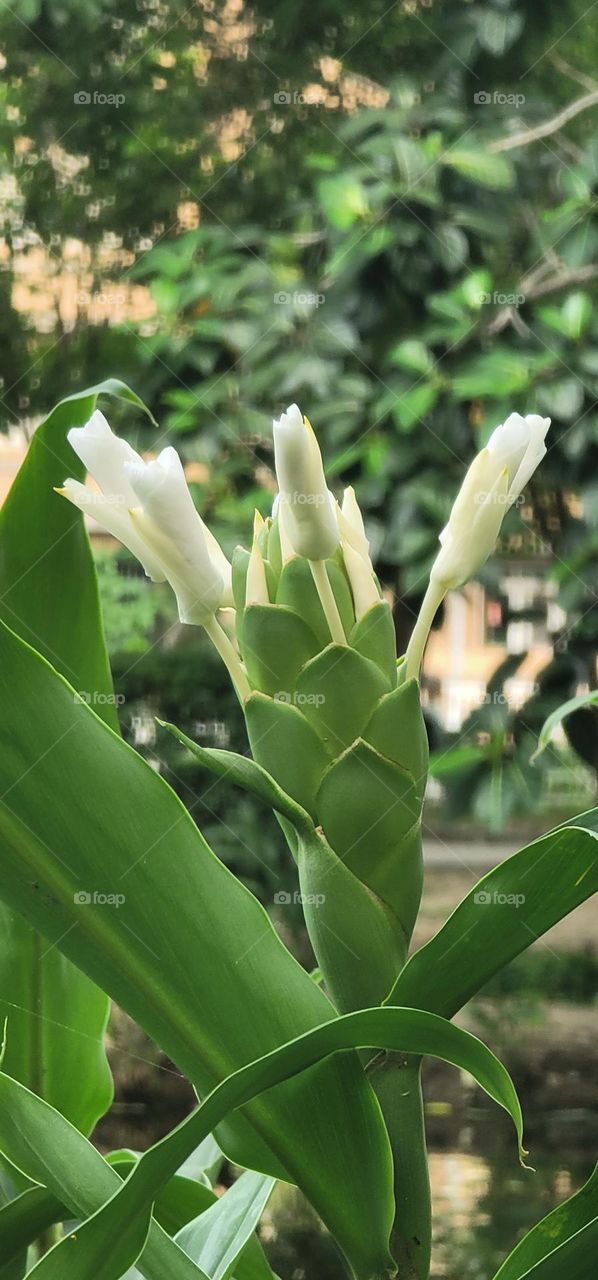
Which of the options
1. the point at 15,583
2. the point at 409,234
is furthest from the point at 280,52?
the point at 15,583

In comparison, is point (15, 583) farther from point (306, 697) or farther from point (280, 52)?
point (280, 52)

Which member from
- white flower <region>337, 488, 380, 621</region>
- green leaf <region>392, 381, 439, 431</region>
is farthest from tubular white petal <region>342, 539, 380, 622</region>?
green leaf <region>392, 381, 439, 431</region>

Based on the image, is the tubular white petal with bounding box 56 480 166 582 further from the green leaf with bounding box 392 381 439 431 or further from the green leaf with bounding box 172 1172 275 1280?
the green leaf with bounding box 392 381 439 431

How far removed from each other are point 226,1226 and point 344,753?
5.0 inches

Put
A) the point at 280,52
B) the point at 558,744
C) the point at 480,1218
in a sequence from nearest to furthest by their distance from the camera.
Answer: the point at 480,1218 → the point at 558,744 → the point at 280,52

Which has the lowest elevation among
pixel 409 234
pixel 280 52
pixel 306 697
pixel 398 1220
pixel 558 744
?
pixel 558 744

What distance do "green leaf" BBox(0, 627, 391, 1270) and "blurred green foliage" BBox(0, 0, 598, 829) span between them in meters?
1.12

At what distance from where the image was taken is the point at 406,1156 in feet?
0.79

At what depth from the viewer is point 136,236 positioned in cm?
193

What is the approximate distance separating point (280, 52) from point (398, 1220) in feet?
6.23

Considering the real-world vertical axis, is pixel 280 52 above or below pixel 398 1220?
above

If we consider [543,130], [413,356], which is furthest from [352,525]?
[543,130]

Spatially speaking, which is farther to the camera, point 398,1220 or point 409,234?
point 409,234

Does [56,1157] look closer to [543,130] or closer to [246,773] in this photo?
[246,773]
